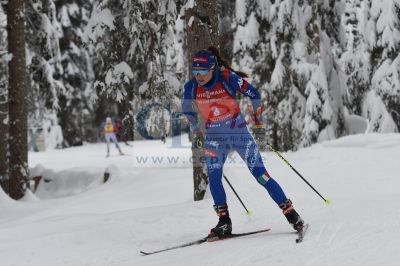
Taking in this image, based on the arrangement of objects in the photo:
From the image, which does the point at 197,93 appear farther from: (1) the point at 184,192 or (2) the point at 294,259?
(1) the point at 184,192

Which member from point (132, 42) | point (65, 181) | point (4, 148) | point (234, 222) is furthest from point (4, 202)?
point (234, 222)

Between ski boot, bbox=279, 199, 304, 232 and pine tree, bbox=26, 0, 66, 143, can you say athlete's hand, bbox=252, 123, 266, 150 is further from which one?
pine tree, bbox=26, 0, 66, 143

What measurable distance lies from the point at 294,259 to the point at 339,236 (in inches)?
32.9

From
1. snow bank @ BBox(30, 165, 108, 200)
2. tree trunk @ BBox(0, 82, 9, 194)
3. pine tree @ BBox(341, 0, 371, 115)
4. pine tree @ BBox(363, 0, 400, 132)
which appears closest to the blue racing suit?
tree trunk @ BBox(0, 82, 9, 194)

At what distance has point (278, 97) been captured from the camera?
18719mm

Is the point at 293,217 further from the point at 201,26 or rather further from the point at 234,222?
the point at 201,26

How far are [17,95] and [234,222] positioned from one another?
7554 mm

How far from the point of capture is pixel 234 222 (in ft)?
20.4

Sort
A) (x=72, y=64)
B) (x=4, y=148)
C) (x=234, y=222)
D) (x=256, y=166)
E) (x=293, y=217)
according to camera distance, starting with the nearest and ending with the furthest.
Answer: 1. (x=293, y=217)
2. (x=256, y=166)
3. (x=234, y=222)
4. (x=4, y=148)
5. (x=72, y=64)

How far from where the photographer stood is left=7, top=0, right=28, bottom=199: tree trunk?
11.4 metres

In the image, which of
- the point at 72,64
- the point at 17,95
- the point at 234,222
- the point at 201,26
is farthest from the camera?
the point at 72,64

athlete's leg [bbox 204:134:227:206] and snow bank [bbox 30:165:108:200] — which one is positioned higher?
athlete's leg [bbox 204:134:227:206]

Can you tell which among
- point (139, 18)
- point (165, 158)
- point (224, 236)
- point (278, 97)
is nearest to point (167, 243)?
point (224, 236)

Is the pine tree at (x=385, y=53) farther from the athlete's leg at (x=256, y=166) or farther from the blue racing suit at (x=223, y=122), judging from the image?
the athlete's leg at (x=256, y=166)
